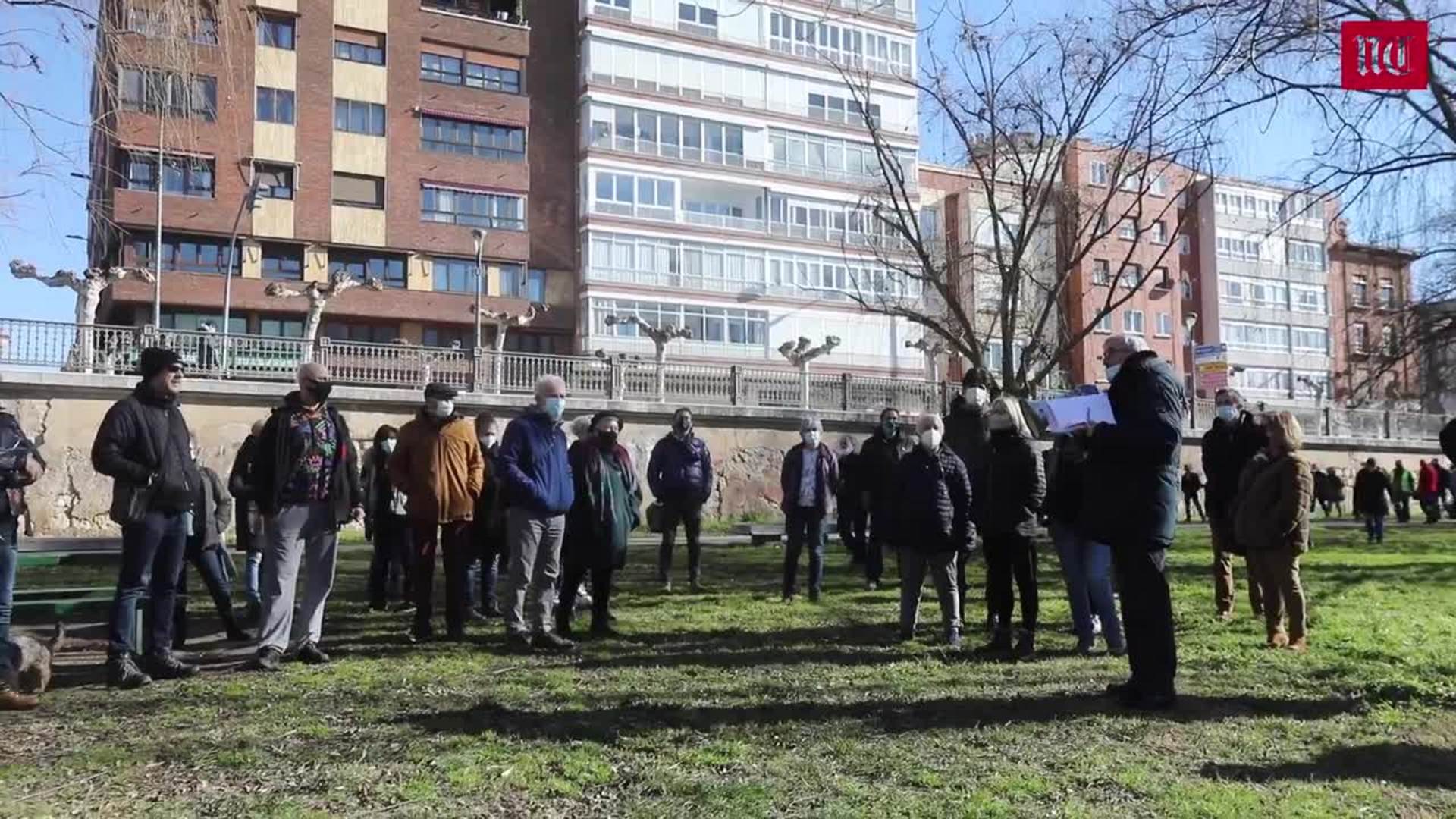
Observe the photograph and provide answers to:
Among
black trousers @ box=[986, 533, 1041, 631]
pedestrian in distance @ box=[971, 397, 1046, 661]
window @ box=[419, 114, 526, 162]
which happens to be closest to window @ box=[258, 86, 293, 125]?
window @ box=[419, 114, 526, 162]

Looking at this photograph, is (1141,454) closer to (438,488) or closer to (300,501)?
(438,488)

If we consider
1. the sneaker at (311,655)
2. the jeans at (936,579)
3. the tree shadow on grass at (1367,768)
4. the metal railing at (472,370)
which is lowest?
the tree shadow on grass at (1367,768)

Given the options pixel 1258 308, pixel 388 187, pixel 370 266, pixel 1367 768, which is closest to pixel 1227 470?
pixel 1367 768

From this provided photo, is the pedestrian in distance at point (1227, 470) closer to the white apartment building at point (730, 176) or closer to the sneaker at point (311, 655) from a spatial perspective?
the sneaker at point (311, 655)

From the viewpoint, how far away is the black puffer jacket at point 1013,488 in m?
7.88

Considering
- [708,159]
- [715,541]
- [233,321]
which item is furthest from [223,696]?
[708,159]

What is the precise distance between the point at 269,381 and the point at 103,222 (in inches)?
600

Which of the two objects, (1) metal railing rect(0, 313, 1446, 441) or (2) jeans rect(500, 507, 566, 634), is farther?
(1) metal railing rect(0, 313, 1446, 441)

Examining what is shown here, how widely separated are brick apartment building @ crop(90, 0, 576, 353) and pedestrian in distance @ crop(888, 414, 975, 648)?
114 feet

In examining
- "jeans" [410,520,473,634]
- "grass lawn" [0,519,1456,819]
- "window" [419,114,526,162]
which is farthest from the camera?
"window" [419,114,526,162]

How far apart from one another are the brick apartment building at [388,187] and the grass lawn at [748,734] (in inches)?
1364

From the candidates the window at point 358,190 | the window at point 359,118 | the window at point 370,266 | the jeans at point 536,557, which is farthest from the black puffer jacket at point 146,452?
the window at point 359,118

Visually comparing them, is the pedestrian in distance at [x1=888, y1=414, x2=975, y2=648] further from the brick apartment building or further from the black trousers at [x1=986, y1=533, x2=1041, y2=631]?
the brick apartment building

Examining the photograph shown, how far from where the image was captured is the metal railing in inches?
811
